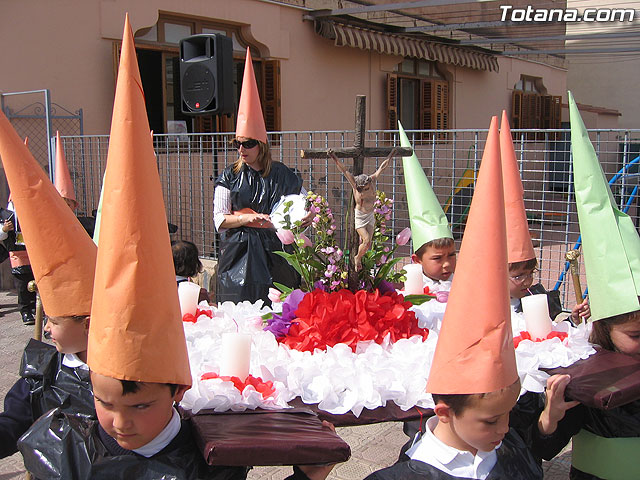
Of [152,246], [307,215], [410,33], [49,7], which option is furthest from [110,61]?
[152,246]

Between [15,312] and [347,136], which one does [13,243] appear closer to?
[15,312]

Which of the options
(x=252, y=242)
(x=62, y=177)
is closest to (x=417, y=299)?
(x=252, y=242)

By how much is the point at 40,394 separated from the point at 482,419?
1326 millimetres

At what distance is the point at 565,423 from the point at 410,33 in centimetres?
1041

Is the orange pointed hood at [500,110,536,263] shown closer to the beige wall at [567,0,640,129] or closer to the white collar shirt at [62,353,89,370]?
the white collar shirt at [62,353,89,370]

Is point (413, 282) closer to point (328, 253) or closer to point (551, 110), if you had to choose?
point (328, 253)

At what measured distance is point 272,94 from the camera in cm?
977

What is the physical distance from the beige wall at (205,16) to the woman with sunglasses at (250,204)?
4672mm

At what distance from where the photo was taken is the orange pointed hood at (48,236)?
181 cm

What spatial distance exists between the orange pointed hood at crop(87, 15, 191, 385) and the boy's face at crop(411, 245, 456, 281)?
191 cm

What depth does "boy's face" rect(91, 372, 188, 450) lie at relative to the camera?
5.21 feet

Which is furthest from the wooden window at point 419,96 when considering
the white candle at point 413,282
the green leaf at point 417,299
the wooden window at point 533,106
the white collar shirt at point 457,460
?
the white collar shirt at point 457,460

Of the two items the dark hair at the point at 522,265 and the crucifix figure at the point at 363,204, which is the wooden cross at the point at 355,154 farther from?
the dark hair at the point at 522,265

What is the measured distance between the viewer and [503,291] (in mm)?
1638
